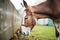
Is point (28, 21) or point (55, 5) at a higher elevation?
point (55, 5)

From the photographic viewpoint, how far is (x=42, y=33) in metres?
2.18

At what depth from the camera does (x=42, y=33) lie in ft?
7.16

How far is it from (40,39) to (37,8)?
13.1 inches

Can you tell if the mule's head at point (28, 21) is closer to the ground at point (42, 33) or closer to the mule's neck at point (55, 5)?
the ground at point (42, 33)

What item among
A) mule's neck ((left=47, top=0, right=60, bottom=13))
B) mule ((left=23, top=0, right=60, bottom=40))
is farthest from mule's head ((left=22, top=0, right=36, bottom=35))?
mule's neck ((left=47, top=0, right=60, bottom=13))

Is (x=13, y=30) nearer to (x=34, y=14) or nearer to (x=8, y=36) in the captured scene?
(x=8, y=36)

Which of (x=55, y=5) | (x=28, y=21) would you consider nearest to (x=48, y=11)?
(x=55, y=5)

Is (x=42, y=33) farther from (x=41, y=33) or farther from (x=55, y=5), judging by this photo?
(x=55, y=5)

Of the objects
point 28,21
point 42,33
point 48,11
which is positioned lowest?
point 42,33

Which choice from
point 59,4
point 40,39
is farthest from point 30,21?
point 59,4

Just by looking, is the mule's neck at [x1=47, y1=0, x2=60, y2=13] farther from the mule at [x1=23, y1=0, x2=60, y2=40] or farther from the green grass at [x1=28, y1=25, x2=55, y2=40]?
the green grass at [x1=28, y1=25, x2=55, y2=40]

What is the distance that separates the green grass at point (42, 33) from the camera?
2.16 metres

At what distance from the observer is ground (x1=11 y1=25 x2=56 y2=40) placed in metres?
2.16

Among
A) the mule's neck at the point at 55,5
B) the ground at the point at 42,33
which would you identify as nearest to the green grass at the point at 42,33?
the ground at the point at 42,33
